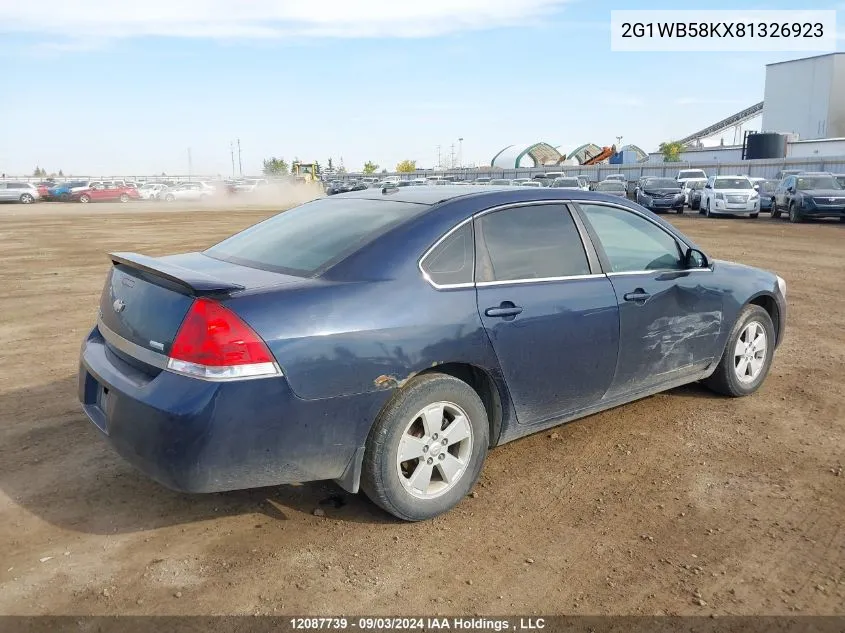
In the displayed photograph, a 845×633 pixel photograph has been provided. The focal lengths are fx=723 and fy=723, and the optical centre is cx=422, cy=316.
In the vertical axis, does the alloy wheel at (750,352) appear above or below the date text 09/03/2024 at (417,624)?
above

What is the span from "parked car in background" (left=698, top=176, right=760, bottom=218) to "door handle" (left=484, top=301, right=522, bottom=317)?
83.0 feet

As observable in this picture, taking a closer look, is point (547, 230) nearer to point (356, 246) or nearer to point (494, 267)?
point (494, 267)

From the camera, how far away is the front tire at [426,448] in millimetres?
3334

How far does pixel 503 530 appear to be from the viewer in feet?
11.4

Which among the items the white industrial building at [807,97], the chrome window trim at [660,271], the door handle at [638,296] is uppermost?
the white industrial building at [807,97]

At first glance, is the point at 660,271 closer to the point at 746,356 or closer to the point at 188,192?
the point at 746,356

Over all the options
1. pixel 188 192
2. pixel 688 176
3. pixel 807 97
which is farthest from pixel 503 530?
pixel 807 97

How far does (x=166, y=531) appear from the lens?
11.4ft

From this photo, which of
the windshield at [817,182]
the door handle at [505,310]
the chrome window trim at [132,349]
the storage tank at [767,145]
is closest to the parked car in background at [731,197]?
the windshield at [817,182]

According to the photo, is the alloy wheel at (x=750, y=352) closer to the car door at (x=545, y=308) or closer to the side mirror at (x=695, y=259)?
the side mirror at (x=695, y=259)

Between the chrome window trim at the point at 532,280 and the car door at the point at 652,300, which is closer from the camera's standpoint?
the chrome window trim at the point at 532,280

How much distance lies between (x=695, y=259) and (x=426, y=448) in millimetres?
2446

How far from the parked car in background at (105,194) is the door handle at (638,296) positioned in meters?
50.8

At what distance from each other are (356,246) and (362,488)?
1.17m
